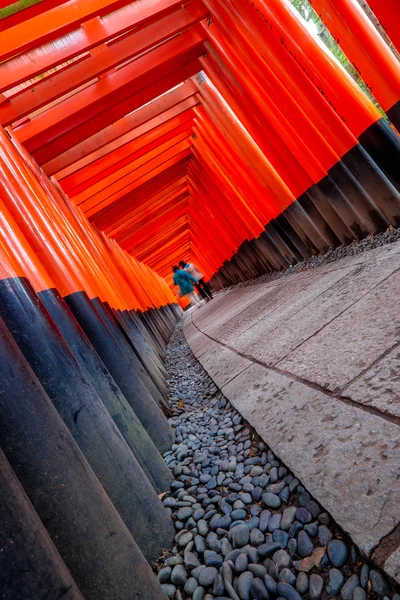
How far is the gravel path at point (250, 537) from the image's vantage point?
93 cm

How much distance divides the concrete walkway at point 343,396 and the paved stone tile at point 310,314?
0.01m

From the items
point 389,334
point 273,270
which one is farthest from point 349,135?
point 273,270

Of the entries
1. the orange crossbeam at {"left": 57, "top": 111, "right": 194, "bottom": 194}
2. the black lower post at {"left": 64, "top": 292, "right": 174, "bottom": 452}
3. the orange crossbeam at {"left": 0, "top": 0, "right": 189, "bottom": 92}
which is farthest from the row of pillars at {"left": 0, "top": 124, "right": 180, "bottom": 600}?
the orange crossbeam at {"left": 57, "top": 111, "right": 194, "bottom": 194}

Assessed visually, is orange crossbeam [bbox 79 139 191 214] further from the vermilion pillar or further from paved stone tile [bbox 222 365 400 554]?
paved stone tile [bbox 222 365 400 554]

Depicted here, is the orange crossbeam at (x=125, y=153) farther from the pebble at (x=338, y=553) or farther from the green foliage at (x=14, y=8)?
the pebble at (x=338, y=553)

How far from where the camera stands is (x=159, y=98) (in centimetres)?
710

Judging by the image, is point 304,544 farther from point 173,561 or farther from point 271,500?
point 173,561

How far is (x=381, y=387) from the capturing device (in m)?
1.29

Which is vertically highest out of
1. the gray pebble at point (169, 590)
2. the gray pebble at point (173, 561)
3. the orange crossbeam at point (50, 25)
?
the orange crossbeam at point (50, 25)

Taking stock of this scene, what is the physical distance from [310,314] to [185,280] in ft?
37.1

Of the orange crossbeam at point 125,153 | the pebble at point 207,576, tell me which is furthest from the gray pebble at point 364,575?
the orange crossbeam at point 125,153

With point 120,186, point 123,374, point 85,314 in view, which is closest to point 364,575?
point 123,374

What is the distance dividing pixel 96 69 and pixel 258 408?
513 centimetres

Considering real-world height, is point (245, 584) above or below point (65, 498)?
below
